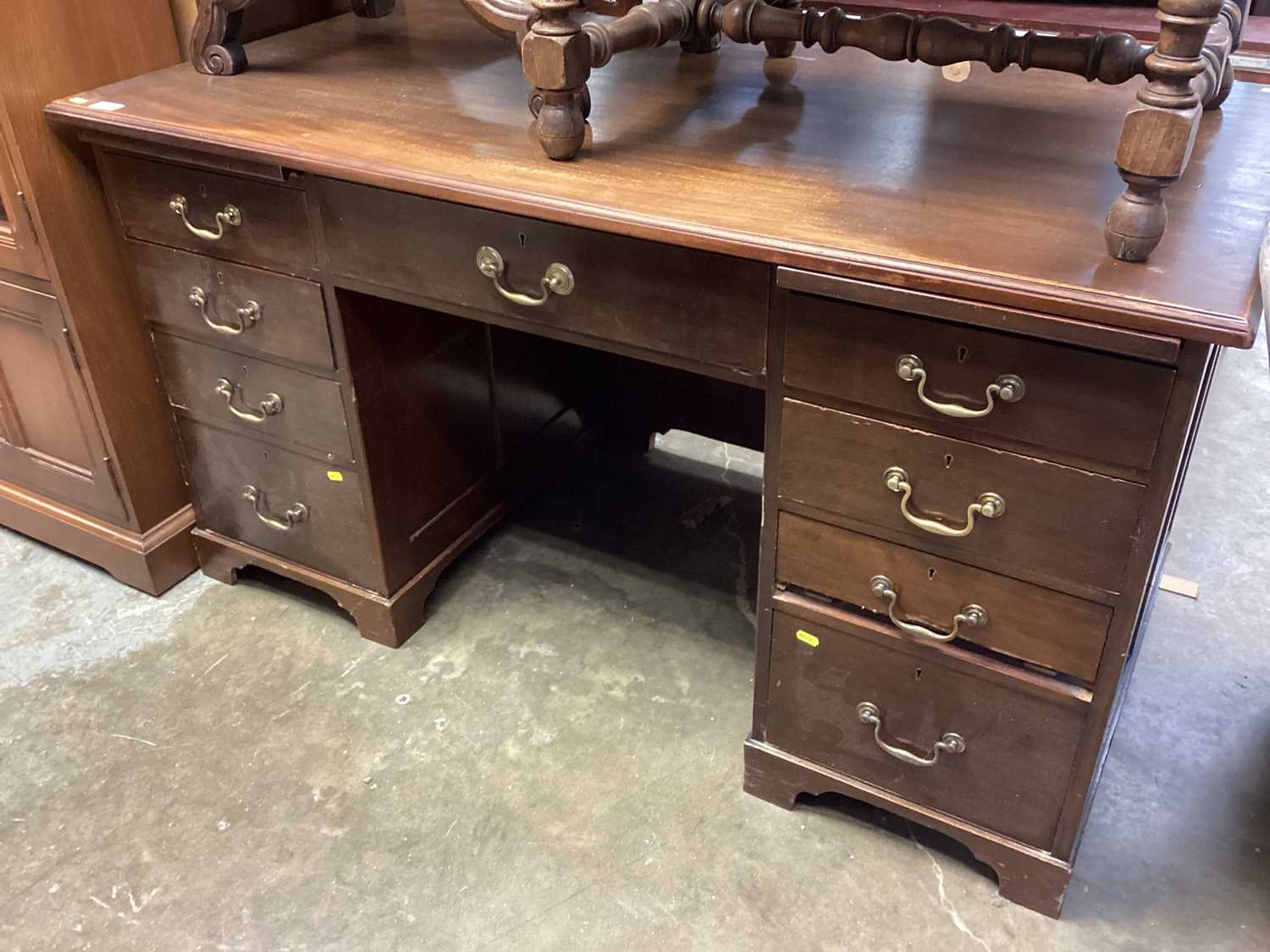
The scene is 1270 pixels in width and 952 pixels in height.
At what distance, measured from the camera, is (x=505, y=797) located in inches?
61.2

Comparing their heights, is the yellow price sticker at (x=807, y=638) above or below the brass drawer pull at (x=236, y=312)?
below

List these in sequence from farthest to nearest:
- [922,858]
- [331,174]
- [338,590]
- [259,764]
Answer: [338,590], [259,764], [922,858], [331,174]

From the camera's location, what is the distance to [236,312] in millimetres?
1571

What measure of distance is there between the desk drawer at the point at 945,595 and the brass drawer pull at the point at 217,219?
830mm

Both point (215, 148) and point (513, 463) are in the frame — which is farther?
point (513, 463)

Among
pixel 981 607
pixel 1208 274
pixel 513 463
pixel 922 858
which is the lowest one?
pixel 922 858

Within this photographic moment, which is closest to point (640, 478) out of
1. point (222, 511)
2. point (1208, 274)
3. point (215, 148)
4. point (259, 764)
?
point (222, 511)

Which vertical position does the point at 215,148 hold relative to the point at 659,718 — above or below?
above

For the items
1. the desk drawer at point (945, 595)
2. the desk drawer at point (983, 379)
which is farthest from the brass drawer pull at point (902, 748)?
the desk drawer at point (983, 379)

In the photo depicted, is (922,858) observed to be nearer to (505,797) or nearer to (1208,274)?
(505,797)

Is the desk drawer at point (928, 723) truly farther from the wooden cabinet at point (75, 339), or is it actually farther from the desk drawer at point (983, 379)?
the wooden cabinet at point (75, 339)

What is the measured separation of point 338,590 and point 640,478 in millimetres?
695

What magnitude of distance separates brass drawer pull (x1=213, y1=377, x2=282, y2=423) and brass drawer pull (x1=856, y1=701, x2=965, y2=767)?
3.11 ft

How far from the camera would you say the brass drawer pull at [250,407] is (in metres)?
1.63
